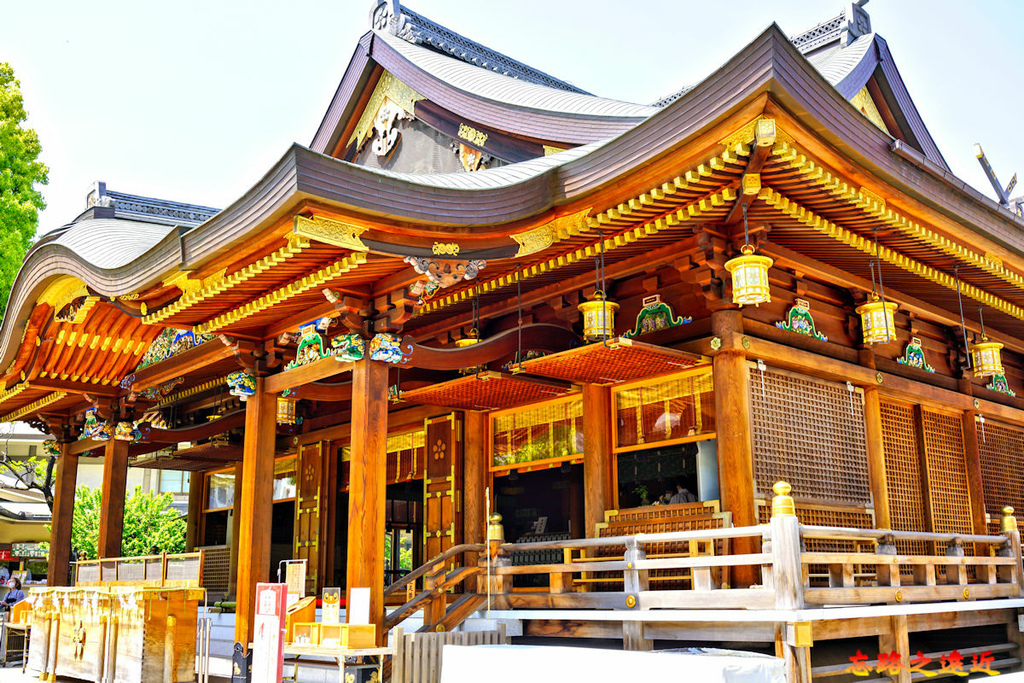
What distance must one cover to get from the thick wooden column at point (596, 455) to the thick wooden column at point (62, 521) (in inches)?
387

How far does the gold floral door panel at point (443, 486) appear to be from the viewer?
1177cm

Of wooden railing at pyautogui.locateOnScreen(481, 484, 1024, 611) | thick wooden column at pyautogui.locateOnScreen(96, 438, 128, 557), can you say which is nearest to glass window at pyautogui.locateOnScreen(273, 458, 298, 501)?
thick wooden column at pyautogui.locateOnScreen(96, 438, 128, 557)

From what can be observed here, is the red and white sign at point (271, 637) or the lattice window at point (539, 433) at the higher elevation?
the lattice window at point (539, 433)

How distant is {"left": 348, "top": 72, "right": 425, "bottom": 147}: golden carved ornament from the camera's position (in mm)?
12156

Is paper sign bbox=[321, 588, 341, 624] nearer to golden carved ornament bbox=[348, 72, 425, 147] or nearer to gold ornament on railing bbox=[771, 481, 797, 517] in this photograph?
gold ornament on railing bbox=[771, 481, 797, 517]

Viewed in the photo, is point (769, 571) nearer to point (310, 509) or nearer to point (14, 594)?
point (310, 509)

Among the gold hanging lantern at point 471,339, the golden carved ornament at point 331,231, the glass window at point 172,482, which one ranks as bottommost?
the gold hanging lantern at point 471,339

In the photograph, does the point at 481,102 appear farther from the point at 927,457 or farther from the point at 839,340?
the point at 927,457

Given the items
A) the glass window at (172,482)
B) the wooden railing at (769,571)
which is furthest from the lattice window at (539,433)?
the glass window at (172,482)

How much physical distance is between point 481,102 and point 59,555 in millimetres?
10571

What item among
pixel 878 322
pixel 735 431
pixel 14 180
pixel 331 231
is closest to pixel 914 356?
pixel 878 322

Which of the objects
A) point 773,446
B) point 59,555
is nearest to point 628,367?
point 773,446

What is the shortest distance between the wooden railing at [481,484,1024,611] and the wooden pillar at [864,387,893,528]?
0.40 meters

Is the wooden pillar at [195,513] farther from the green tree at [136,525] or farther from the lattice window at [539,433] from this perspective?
the green tree at [136,525]
